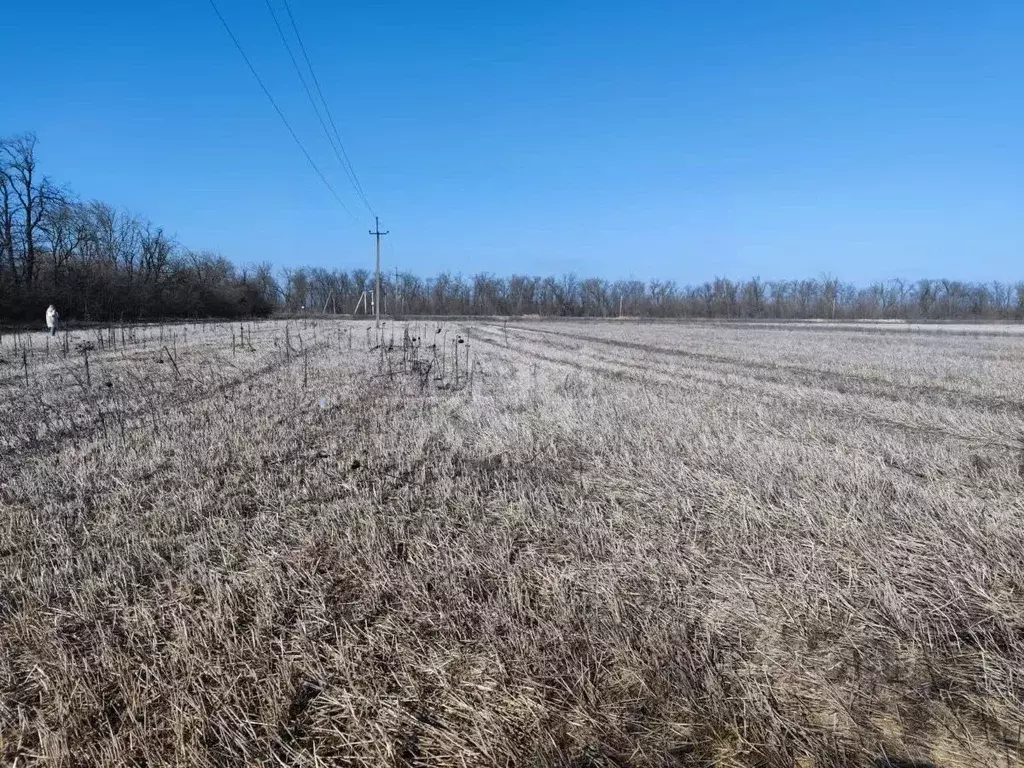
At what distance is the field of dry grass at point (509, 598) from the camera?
2.13 metres

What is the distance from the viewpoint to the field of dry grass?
2.13 meters

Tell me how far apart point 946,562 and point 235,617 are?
4006 mm

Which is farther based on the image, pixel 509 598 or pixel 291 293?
pixel 291 293

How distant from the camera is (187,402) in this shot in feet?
29.2

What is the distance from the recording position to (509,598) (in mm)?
3010

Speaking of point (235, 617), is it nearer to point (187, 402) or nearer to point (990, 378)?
point (187, 402)

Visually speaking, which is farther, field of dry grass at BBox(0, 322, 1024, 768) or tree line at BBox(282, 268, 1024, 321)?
tree line at BBox(282, 268, 1024, 321)

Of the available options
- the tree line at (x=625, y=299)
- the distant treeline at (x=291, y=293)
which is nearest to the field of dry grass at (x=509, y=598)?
the distant treeline at (x=291, y=293)

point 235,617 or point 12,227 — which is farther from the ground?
point 12,227

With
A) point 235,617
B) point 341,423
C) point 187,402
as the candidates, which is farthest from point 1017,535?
point 187,402

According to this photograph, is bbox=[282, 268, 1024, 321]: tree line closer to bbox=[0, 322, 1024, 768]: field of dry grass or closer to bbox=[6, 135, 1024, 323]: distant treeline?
bbox=[6, 135, 1024, 323]: distant treeline

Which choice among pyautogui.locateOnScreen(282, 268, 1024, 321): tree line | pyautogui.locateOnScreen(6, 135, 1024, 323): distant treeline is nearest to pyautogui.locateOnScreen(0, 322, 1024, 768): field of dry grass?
pyautogui.locateOnScreen(6, 135, 1024, 323): distant treeline

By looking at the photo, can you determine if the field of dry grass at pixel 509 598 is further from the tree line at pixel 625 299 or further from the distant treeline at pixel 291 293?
the tree line at pixel 625 299

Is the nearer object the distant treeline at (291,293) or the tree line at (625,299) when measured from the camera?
the distant treeline at (291,293)
